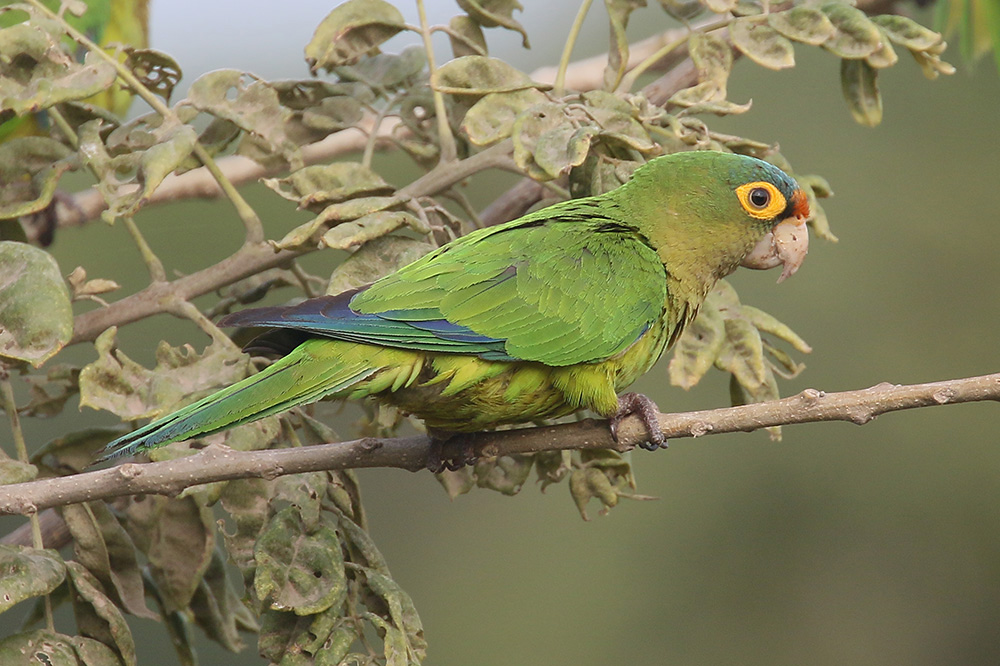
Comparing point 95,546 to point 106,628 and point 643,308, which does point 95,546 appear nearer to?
point 106,628

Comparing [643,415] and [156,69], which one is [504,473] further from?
[156,69]

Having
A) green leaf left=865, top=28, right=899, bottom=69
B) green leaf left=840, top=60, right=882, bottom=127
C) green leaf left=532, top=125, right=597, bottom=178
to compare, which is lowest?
green leaf left=840, top=60, right=882, bottom=127

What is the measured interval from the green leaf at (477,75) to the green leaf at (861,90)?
839 mm

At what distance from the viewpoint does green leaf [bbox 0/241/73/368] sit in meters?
1.91

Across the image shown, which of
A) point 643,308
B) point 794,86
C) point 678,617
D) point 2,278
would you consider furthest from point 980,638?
point 2,278

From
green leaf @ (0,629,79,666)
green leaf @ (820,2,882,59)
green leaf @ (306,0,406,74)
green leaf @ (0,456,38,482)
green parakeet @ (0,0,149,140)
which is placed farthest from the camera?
green parakeet @ (0,0,149,140)

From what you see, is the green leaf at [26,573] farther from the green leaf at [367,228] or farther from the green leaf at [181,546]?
the green leaf at [367,228]

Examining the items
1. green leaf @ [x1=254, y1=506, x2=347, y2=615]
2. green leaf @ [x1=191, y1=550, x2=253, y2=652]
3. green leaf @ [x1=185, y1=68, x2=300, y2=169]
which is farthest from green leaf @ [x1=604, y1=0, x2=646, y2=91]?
green leaf @ [x1=191, y1=550, x2=253, y2=652]

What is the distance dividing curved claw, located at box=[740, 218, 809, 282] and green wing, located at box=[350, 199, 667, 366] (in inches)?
13.3

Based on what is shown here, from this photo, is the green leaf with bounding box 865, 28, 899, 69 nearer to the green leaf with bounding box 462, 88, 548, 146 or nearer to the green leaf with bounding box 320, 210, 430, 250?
the green leaf with bounding box 462, 88, 548, 146

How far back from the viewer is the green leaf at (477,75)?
2.23 meters

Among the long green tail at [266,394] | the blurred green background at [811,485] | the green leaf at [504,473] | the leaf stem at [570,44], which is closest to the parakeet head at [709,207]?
the leaf stem at [570,44]

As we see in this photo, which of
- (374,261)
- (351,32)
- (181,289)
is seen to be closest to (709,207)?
(374,261)

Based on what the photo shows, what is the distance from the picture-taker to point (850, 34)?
233 centimetres
